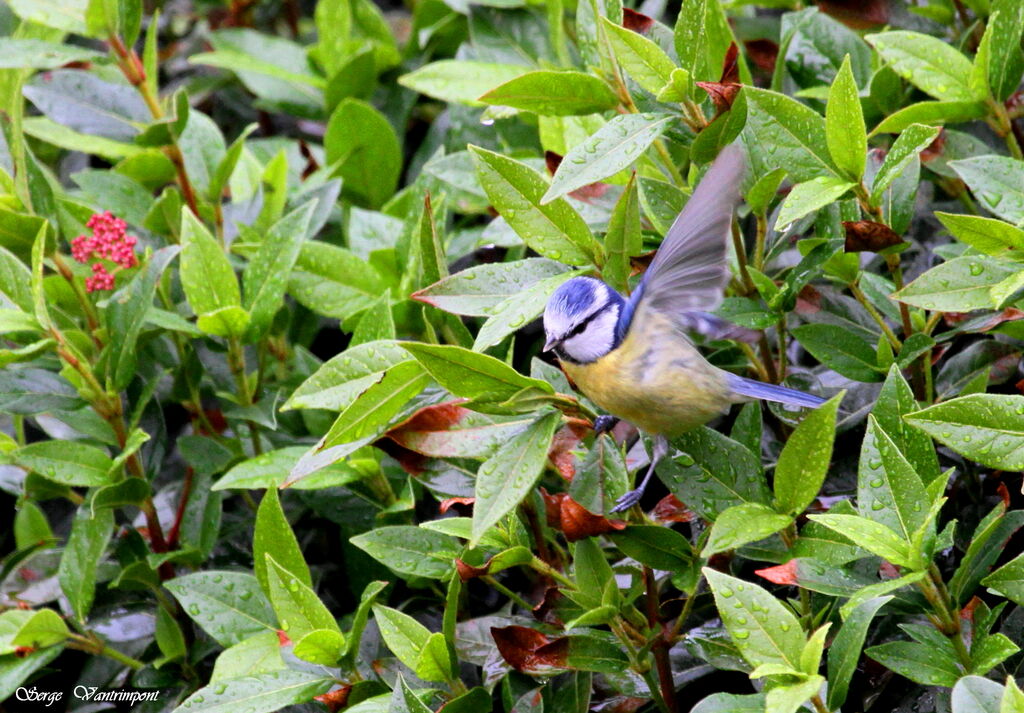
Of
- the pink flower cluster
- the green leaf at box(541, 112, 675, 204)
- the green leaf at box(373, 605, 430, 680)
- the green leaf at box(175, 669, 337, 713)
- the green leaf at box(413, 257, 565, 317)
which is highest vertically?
the green leaf at box(541, 112, 675, 204)

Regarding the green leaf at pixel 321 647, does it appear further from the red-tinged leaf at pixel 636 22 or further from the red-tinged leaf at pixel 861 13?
the red-tinged leaf at pixel 861 13

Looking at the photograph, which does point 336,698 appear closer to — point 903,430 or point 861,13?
point 903,430

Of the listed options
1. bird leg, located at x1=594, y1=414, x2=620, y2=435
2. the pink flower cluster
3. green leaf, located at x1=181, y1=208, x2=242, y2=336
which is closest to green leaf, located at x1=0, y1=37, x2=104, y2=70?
the pink flower cluster

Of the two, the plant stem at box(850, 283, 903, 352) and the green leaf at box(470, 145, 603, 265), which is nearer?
the green leaf at box(470, 145, 603, 265)

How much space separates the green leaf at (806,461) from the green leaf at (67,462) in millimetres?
1459

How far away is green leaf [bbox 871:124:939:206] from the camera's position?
1826 millimetres

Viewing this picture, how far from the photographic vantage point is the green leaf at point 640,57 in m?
1.93

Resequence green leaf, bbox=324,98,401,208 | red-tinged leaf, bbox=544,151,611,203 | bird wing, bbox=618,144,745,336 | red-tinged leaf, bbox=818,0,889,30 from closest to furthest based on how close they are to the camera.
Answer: bird wing, bbox=618,144,745,336 < red-tinged leaf, bbox=544,151,611,203 < red-tinged leaf, bbox=818,0,889,30 < green leaf, bbox=324,98,401,208

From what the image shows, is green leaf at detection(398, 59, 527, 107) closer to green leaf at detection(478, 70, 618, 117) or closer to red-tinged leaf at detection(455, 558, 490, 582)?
green leaf at detection(478, 70, 618, 117)

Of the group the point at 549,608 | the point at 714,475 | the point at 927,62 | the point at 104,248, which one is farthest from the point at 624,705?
the point at 104,248

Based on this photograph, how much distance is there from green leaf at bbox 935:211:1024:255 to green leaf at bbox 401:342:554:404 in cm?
74

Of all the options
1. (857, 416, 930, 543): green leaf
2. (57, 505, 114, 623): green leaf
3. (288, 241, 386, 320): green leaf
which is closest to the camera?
(857, 416, 930, 543): green leaf

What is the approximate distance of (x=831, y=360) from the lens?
207 cm

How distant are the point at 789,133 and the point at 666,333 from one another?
50cm
